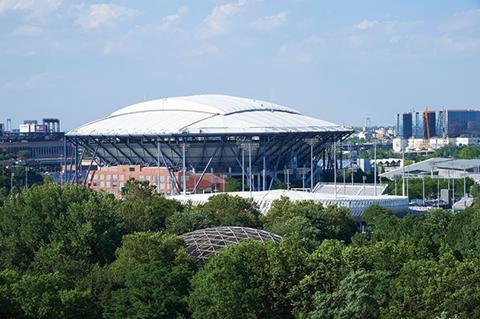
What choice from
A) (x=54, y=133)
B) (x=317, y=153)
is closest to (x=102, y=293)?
(x=317, y=153)

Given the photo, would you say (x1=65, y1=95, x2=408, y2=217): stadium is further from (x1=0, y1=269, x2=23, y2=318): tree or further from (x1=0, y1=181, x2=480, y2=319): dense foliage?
(x1=0, y1=269, x2=23, y2=318): tree

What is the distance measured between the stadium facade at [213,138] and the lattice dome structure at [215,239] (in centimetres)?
3897

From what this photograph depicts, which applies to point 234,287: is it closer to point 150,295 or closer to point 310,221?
point 150,295

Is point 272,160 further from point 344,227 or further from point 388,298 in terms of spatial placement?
point 388,298

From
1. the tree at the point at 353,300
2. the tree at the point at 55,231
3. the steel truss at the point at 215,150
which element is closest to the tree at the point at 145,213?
the tree at the point at 55,231

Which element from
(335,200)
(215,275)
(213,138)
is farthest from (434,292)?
(213,138)

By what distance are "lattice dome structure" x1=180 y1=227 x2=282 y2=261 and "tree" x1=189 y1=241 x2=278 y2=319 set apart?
17.5 ft

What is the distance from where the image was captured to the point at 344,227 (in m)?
51.5

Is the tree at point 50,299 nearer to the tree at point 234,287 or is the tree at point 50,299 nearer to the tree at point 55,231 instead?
the tree at point 234,287

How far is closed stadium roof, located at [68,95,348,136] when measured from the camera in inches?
3273

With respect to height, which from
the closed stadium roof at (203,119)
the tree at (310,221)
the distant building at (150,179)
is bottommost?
the tree at (310,221)

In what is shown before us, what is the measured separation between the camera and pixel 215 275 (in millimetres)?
31156

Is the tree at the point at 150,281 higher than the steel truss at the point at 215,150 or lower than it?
lower

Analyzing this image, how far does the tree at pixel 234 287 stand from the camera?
30391 mm
